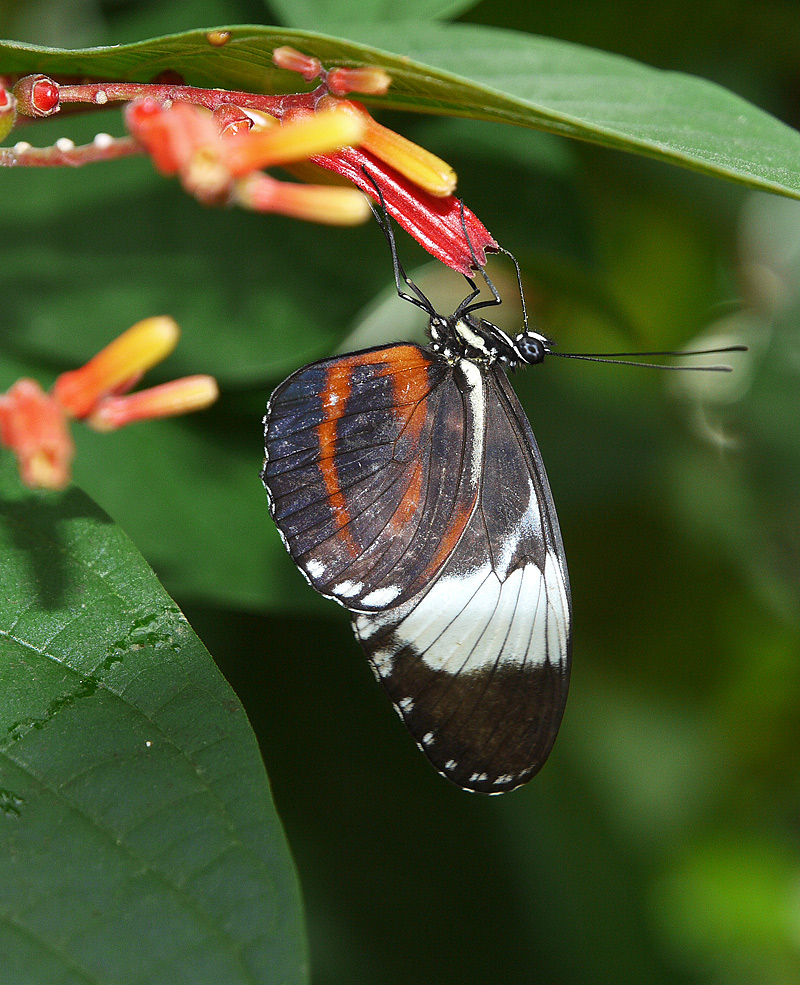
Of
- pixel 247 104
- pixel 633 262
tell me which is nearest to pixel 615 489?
pixel 633 262

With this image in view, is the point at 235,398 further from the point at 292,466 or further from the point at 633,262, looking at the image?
the point at 633,262

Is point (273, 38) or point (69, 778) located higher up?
point (273, 38)

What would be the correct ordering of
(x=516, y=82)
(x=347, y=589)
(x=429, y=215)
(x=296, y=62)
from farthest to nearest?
(x=347, y=589) → (x=516, y=82) → (x=429, y=215) → (x=296, y=62)

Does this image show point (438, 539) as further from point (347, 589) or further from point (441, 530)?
point (347, 589)

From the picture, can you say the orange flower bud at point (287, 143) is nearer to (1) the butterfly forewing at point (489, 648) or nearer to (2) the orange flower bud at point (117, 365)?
(2) the orange flower bud at point (117, 365)

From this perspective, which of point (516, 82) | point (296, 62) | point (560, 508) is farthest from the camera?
point (560, 508)

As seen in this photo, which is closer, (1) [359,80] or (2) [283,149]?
(2) [283,149]

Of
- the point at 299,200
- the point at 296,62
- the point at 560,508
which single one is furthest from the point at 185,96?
the point at 560,508

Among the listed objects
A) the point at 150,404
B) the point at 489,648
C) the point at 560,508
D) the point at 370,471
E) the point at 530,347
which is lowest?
the point at 560,508
